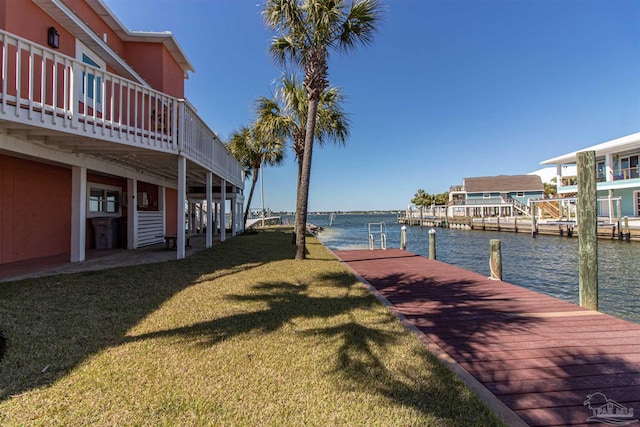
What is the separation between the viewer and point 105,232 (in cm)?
1006

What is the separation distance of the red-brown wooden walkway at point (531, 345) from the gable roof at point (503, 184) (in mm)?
53024

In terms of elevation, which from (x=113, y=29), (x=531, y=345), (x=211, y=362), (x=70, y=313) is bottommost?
(x=531, y=345)

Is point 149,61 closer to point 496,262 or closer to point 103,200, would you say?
point 103,200

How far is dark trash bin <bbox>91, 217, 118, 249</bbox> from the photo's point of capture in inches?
388

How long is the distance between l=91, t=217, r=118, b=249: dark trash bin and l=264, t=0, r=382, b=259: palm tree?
611cm

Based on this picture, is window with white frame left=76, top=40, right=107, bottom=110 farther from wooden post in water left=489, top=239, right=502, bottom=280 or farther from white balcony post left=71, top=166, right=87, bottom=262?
wooden post in water left=489, top=239, right=502, bottom=280

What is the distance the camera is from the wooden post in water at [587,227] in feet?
17.2

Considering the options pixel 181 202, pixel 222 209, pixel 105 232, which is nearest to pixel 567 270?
pixel 181 202

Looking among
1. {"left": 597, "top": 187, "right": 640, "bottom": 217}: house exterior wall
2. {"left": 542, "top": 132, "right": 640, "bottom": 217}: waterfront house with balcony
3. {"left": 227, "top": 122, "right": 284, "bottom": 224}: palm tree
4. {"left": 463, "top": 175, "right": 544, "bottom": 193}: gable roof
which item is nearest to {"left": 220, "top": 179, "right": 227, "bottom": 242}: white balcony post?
{"left": 227, "top": 122, "right": 284, "bottom": 224}: palm tree

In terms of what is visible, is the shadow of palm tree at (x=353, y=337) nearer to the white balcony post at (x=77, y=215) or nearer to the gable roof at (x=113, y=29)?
the white balcony post at (x=77, y=215)

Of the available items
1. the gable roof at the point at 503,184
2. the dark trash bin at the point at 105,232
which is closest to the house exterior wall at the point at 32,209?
the dark trash bin at the point at 105,232

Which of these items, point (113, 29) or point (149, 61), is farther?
point (149, 61)

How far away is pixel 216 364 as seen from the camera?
2973 millimetres

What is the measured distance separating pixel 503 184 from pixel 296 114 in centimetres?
5090
